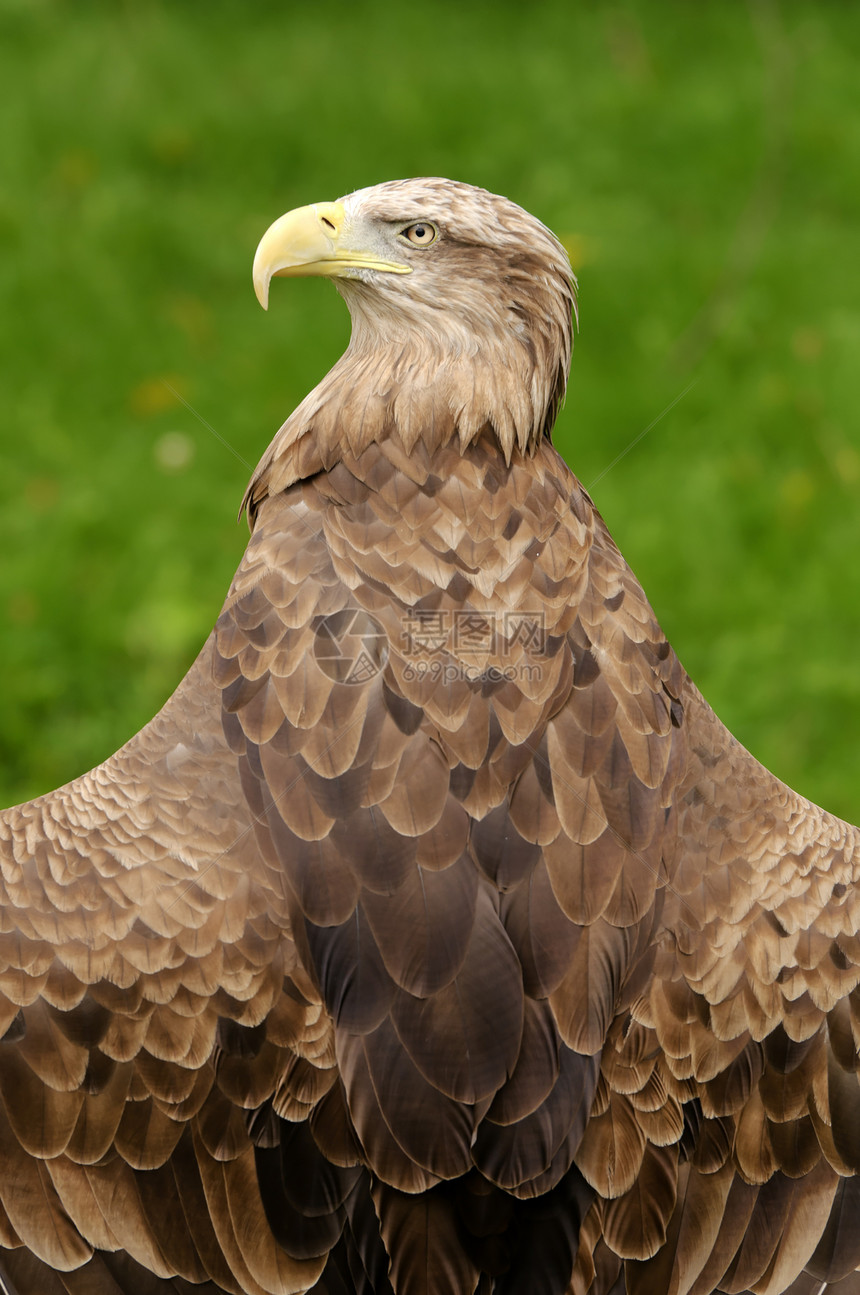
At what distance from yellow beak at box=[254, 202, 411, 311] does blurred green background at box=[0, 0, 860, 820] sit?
3.11 m

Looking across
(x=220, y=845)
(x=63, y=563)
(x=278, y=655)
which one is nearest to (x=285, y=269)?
(x=278, y=655)

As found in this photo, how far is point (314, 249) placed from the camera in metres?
3.21

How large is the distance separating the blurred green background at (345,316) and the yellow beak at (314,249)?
311 centimetres

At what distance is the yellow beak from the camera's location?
125 inches

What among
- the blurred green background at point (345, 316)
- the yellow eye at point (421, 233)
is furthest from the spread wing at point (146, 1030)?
the blurred green background at point (345, 316)

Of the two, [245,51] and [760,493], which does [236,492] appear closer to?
[760,493]

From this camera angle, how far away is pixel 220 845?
2.84 m

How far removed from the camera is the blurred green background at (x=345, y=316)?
21.0 feet
